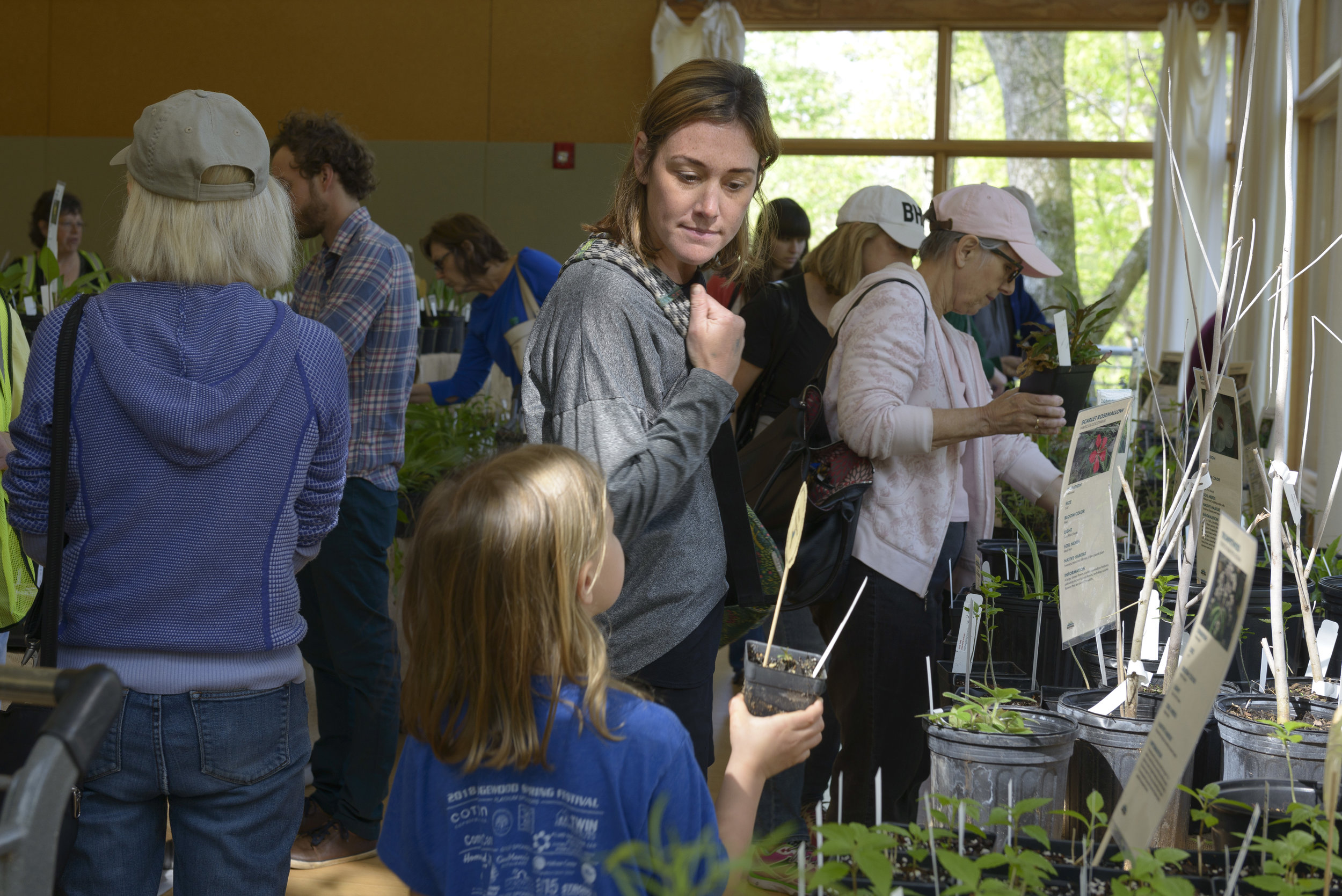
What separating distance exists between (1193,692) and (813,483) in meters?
1.37

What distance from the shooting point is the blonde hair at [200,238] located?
1384mm

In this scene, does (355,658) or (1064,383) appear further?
(355,658)

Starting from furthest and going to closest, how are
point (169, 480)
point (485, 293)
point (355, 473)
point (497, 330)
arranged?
point (485, 293) → point (497, 330) → point (355, 473) → point (169, 480)

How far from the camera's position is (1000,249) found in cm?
224

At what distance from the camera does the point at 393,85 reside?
7598 millimetres

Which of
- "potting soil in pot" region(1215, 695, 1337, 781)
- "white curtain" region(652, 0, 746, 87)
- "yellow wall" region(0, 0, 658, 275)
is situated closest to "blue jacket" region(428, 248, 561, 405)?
"potting soil in pot" region(1215, 695, 1337, 781)

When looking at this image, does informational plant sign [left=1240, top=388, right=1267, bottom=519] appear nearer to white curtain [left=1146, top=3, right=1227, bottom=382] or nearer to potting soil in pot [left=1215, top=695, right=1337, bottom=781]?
potting soil in pot [left=1215, top=695, right=1337, bottom=781]

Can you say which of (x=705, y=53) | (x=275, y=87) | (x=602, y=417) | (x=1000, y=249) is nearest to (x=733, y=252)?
(x=602, y=417)

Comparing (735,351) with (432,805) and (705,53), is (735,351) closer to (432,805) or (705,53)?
(432,805)

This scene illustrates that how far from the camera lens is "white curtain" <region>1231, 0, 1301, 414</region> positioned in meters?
5.55

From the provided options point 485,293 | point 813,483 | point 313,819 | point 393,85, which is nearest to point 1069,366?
point 813,483

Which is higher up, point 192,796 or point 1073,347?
point 1073,347

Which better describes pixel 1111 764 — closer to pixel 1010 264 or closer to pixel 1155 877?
pixel 1155 877

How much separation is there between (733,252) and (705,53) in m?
5.67
